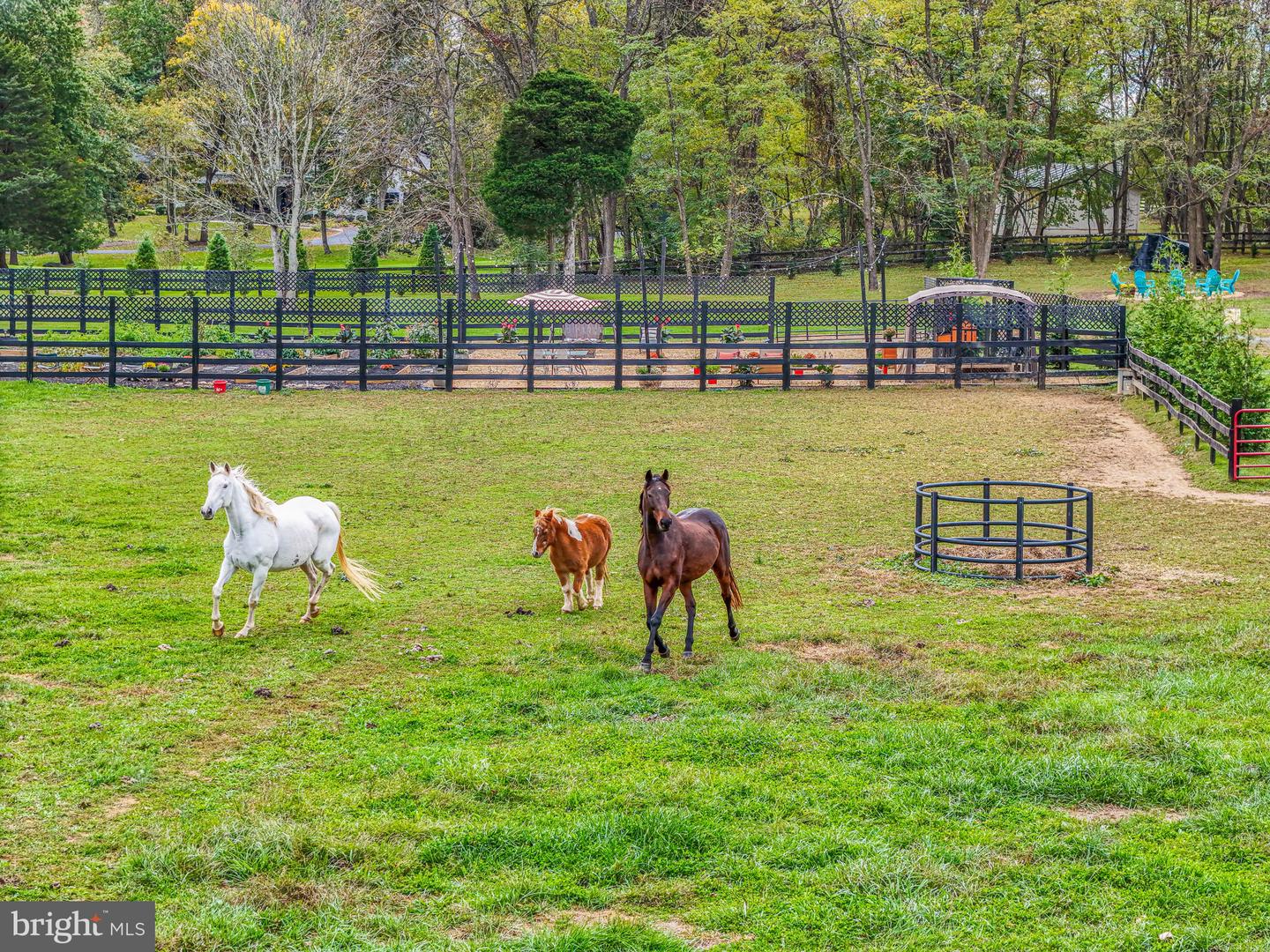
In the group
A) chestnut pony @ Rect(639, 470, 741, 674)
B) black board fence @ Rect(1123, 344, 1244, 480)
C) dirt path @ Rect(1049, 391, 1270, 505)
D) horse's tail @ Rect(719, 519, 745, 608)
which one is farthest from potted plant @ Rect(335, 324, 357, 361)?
chestnut pony @ Rect(639, 470, 741, 674)

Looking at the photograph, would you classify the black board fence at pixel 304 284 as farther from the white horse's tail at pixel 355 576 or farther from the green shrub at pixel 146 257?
the white horse's tail at pixel 355 576

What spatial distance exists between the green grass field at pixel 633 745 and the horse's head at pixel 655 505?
1.05m

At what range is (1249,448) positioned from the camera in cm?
1994

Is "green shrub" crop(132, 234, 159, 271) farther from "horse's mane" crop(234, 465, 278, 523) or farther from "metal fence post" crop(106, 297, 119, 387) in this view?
"horse's mane" crop(234, 465, 278, 523)

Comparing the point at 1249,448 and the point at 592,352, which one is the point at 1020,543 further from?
the point at 592,352

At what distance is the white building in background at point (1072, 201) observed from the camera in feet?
227

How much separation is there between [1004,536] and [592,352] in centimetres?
1907

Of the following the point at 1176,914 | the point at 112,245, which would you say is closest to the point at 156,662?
the point at 1176,914

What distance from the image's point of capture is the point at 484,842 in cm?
651

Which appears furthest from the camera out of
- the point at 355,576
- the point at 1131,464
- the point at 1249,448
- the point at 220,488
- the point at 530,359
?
the point at 530,359

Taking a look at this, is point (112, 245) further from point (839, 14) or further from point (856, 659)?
point (856, 659)

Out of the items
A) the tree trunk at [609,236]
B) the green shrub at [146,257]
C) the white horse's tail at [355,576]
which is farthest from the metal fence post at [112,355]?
the tree trunk at [609,236]

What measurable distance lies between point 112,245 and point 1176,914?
7840cm

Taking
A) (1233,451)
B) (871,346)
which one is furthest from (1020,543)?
(871,346)
